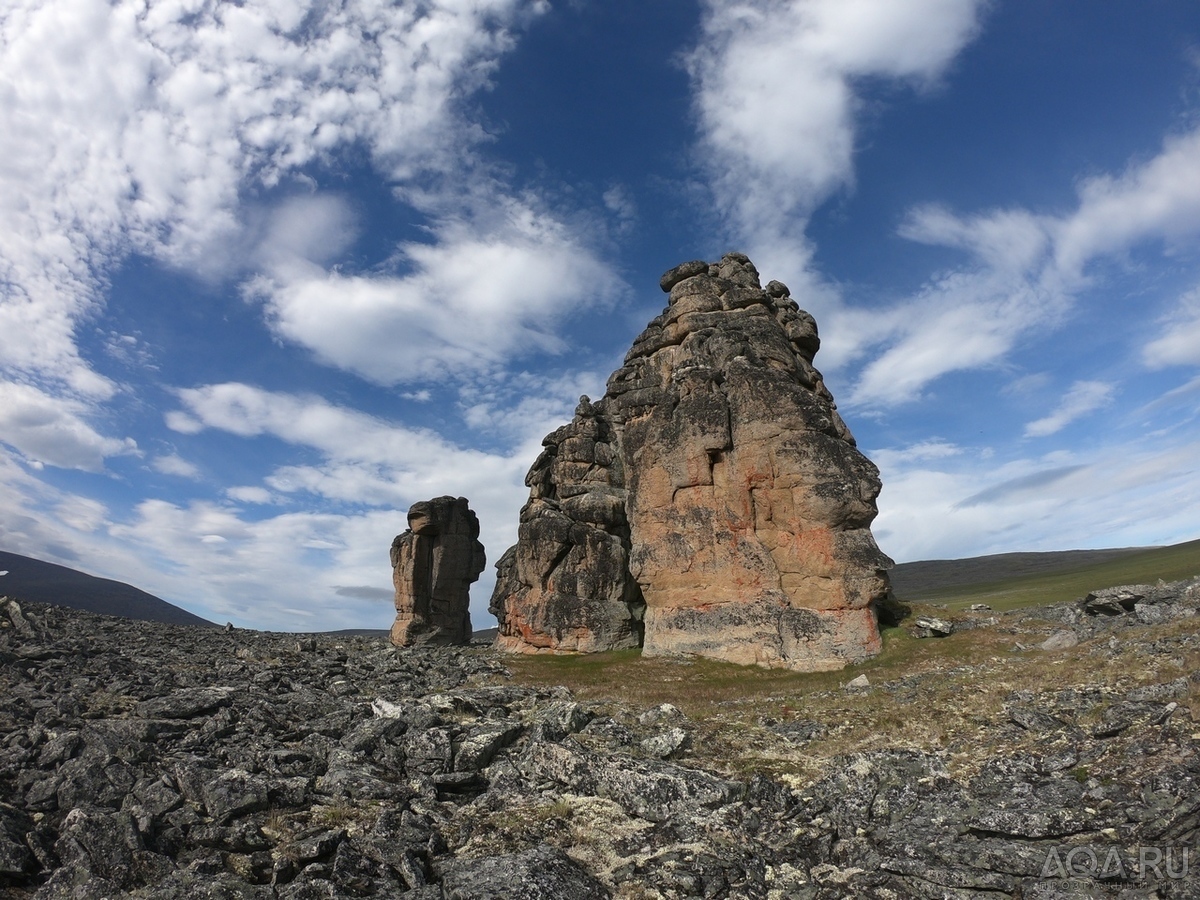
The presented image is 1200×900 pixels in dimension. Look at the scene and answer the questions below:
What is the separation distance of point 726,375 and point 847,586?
15.2 m

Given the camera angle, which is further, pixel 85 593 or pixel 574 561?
pixel 85 593

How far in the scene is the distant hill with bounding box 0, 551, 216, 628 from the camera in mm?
147375

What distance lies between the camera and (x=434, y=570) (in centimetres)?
6384

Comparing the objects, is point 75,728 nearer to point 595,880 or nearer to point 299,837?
point 299,837

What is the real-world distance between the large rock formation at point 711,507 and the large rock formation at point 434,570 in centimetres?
1030

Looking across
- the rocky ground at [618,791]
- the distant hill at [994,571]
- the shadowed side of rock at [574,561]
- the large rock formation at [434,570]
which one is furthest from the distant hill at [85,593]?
the distant hill at [994,571]

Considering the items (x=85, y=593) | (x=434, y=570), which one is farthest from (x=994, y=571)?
(x=85, y=593)

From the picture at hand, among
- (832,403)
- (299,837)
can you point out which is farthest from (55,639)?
(832,403)

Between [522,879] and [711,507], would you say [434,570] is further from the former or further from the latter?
[522,879]

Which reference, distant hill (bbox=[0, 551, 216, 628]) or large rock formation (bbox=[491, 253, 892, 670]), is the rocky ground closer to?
large rock formation (bbox=[491, 253, 892, 670])

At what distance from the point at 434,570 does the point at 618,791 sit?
2003 inches

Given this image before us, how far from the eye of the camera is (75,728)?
1811 centimetres

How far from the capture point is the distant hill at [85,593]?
484 feet

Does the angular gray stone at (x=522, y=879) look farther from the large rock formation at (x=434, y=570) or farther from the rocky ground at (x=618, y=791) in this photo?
the large rock formation at (x=434, y=570)
